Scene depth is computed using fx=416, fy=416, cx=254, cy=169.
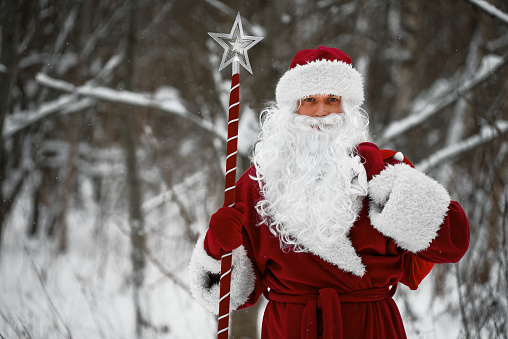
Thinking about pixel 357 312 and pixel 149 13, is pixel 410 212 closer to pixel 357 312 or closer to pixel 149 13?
pixel 357 312

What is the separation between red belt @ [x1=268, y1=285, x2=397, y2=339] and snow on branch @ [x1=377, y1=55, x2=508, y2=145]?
1792 millimetres

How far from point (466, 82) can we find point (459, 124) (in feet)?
4.22

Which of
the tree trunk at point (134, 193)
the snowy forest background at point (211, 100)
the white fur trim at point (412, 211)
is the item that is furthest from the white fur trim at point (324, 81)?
the tree trunk at point (134, 193)

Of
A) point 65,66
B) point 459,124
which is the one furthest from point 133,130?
point 459,124

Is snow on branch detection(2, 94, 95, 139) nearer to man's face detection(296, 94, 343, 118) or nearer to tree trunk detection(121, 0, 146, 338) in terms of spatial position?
tree trunk detection(121, 0, 146, 338)

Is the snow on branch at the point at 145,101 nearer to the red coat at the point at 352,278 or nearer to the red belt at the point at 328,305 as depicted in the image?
the red coat at the point at 352,278

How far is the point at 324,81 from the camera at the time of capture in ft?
5.87

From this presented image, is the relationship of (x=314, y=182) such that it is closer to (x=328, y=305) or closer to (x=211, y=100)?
(x=328, y=305)

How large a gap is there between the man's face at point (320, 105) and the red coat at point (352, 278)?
0.22 meters

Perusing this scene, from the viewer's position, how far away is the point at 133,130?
3785 millimetres

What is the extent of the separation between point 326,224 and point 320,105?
1.72ft

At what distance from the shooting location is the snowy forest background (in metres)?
3.09

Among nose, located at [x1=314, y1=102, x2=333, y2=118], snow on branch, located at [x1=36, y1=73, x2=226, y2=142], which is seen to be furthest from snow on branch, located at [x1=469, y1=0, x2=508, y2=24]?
snow on branch, located at [x1=36, y1=73, x2=226, y2=142]

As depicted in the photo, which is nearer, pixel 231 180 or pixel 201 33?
pixel 231 180
